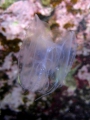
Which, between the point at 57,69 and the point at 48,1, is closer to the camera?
the point at 57,69

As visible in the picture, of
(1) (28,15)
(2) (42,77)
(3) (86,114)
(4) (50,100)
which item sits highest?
(1) (28,15)

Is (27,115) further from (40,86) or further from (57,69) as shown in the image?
→ (57,69)

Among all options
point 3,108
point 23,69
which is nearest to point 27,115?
point 3,108

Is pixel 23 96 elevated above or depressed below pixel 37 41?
below

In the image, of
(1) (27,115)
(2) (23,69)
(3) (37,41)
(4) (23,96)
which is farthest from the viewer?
(1) (27,115)

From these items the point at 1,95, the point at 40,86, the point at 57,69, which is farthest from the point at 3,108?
the point at 57,69

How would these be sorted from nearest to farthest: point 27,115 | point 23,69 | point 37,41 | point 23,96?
point 37,41, point 23,69, point 23,96, point 27,115
